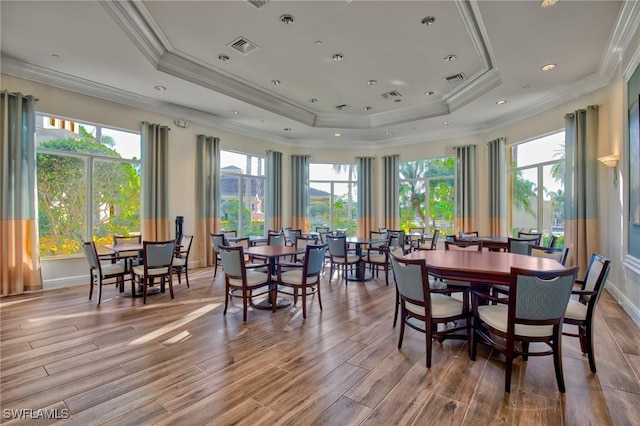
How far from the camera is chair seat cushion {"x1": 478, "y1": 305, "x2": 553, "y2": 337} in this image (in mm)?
2250

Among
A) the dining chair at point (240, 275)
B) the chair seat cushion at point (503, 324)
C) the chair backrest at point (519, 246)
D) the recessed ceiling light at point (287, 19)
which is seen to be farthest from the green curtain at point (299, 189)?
the chair seat cushion at point (503, 324)

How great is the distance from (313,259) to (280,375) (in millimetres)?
1646

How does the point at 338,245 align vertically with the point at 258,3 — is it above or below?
below

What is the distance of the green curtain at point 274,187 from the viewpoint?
870cm

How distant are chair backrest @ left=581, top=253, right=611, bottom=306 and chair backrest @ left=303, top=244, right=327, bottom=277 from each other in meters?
2.60

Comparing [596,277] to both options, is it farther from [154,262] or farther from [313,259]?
[154,262]

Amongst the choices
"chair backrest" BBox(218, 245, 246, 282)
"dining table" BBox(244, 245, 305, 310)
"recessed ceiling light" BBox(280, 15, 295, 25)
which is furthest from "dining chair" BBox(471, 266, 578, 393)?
"recessed ceiling light" BBox(280, 15, 295, 25)

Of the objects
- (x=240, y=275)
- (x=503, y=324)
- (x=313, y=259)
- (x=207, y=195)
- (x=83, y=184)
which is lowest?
(x=503, y=324)

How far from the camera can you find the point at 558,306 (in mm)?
2170

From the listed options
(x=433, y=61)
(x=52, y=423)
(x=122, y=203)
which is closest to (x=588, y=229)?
(x=433, y=61)

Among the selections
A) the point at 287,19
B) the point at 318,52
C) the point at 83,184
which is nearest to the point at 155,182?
the point at 83,184

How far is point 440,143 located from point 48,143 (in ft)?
28.2

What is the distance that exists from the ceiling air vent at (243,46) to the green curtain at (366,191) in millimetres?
5548

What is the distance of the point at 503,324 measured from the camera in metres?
2.35
